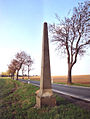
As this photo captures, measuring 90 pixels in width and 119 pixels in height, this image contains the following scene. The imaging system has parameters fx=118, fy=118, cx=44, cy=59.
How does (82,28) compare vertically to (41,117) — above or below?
above

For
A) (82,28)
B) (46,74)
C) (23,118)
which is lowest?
(23,118)

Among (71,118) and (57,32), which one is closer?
(71,118)

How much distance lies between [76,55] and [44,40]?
45.3ft

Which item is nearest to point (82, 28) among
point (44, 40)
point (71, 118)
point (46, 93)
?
point (44, 40)

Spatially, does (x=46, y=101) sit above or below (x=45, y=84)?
below

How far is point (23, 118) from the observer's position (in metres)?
4.82

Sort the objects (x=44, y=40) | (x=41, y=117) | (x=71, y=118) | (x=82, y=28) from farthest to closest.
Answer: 1. (x=82, y=28)
2. (x=44, y=40)
3. (x=41, y=117)
4. (x=71, y=118)

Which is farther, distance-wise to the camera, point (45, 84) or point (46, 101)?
point (45, 84)

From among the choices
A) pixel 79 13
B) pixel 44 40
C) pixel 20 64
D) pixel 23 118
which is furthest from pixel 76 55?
pixel 20 64

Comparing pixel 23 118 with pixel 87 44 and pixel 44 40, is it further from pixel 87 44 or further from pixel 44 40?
pixel 87 44

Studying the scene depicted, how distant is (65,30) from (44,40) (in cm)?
1527

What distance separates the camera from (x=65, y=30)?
20156 millimetres

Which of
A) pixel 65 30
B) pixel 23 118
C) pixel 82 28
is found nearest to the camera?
pixel 23 118

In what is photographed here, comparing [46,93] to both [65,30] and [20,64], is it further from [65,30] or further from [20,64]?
[20,64]
